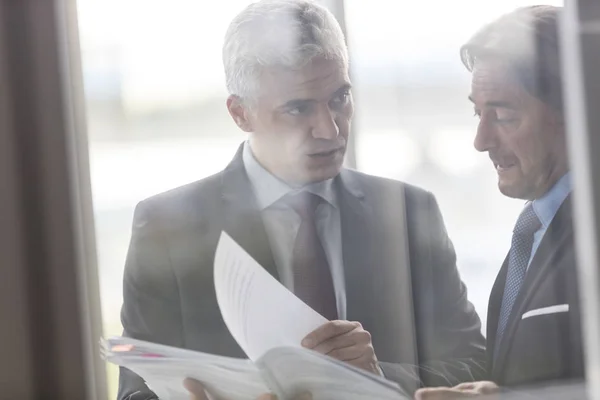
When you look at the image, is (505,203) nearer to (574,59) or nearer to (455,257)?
(455,257)

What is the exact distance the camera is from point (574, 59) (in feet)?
4.28

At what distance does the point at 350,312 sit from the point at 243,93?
1.40ft

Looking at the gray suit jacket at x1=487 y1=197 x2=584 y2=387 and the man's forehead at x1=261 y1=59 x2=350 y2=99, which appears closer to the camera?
the man's forehead at x1=261 y1=59 x2=350 y2=99

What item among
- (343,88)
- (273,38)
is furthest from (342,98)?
(273,38)

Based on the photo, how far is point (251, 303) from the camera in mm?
1223

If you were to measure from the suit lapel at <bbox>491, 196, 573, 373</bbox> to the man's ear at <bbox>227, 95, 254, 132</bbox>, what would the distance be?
23.1 inches

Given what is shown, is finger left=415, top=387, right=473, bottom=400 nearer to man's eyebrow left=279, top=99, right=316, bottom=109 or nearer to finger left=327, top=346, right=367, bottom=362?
finger left=327, top=346, right=367, bottom=362

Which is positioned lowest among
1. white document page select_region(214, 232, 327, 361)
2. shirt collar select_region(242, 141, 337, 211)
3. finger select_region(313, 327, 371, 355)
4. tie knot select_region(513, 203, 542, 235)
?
finger select_region(313, 327, 371, 355)

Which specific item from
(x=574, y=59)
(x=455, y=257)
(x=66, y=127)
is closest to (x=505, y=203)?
(x=455, y=257)

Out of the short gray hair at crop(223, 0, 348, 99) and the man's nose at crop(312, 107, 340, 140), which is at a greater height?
the short gray hair at crop(223, 0, 348, 99)

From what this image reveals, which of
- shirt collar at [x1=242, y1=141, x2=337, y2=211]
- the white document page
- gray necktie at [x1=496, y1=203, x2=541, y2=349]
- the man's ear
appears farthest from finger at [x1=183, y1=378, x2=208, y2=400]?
gray necktie at [x1=496, y1=203, x2=541, y2=349]

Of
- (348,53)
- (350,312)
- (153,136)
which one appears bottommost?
(350,312)

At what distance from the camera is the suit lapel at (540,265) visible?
1320mm

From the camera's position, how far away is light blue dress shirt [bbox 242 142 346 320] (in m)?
1.24
